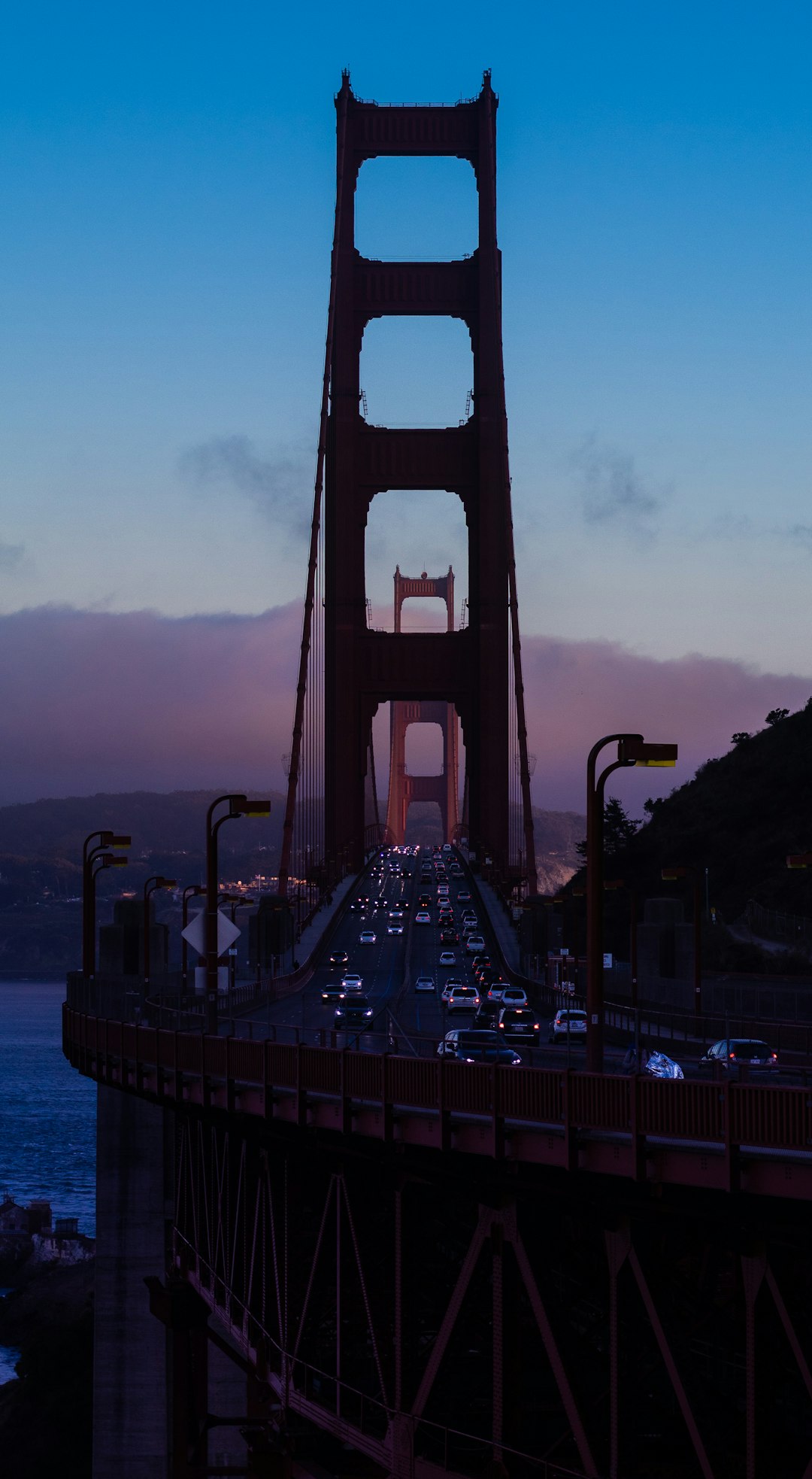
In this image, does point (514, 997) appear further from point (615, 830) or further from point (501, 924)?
point (615, 830)

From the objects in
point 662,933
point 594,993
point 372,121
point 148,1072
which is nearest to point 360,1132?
point 594,993

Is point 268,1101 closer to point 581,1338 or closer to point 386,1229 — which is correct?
point 386,1229

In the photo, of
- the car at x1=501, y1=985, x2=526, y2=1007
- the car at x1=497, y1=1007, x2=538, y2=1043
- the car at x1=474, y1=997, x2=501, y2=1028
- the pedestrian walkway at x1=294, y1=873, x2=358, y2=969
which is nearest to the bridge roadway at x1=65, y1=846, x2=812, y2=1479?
the car at x1=497, y1=1007, x2=538, y2=1043

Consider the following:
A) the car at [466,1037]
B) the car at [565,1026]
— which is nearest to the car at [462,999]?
the car at [565,1026]

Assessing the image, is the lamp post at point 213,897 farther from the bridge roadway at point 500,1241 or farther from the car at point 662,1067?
the car at point 662,1067

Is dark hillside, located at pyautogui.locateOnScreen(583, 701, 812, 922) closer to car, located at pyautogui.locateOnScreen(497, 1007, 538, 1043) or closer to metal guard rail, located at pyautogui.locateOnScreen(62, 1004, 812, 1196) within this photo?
car, located at pyautogui.locateOnScreen(497, 1007, 538, 1043)
